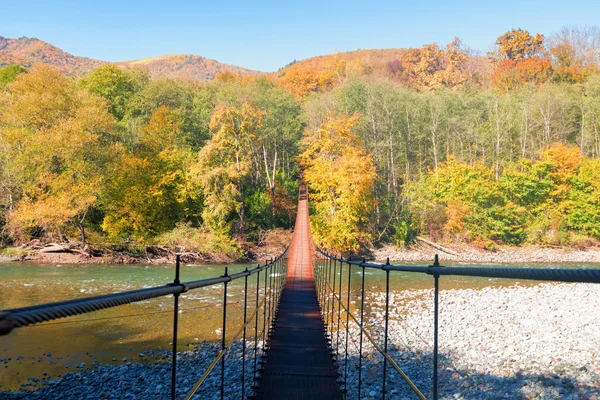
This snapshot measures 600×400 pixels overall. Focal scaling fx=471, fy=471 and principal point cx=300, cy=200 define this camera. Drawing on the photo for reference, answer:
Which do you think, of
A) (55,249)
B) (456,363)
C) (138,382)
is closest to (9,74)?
(55,249)

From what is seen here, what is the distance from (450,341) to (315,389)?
3.83m

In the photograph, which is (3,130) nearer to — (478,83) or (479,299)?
(479,299)

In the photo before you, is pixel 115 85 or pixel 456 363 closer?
pixel 456 363

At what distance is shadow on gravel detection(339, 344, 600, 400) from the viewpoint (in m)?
4.41

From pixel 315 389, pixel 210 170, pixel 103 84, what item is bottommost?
pixel 315 389

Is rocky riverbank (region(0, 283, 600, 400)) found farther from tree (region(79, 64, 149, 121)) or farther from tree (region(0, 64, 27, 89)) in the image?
tree (region(0, 64, 27, 89))

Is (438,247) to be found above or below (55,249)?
below

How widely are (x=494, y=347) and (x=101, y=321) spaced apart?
20.6ft

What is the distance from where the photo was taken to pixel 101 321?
810 cm

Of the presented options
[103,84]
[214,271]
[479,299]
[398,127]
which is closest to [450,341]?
[479,299]

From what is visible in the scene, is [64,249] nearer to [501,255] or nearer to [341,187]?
[341,187]

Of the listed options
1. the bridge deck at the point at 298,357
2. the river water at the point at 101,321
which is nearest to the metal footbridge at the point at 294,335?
the bridge deck at the point at 298,357

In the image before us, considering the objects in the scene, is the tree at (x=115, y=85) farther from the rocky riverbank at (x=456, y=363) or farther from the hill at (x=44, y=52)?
the hill at (x=44, y=52)

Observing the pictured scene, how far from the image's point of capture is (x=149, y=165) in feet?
66.9
